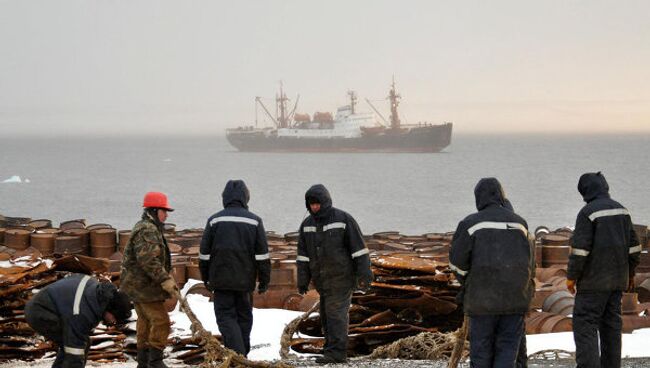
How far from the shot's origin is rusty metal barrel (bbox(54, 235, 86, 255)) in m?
15.0

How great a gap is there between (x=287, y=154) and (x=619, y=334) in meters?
158

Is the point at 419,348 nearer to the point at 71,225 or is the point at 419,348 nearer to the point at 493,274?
the point at 493,274

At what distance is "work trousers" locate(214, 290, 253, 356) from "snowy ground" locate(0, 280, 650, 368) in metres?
0.63

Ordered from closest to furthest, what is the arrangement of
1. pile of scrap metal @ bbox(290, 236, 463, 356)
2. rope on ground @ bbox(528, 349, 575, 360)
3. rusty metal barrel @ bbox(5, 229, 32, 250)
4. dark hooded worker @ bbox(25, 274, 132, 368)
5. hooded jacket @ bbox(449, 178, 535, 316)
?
dark hooded worker @ bbox(25, 274, 132, 368), hooded jacket @ bbox(449, 178, 535, 316), rope on ground @ bbox(528, 349, 575, 360), pile of scrap metal @ bbox(290, 236, 463, 356), rusty metal barrel @ bbox(5, 229, 32, 250)

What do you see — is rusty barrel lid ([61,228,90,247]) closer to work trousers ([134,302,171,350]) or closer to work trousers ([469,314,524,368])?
work trousers ([134,302,171,350])

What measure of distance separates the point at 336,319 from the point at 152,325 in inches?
68.7

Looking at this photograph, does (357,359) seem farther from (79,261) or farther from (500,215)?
(79,261)

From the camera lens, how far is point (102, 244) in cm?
1541

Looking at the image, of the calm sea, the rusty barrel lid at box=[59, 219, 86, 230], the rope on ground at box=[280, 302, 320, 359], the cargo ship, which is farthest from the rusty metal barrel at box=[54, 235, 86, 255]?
the cargo ship

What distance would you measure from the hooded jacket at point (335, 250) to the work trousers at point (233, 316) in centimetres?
76

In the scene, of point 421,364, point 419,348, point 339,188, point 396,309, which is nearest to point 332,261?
point 421,364

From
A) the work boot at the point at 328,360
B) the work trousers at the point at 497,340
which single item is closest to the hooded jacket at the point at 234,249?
the work boot at the point at 328,360

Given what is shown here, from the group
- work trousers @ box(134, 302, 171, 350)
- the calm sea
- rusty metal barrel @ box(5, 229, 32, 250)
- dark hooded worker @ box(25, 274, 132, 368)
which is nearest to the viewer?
dark hooded worker @ box(25, 274, 132, 368)

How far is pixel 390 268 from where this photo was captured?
9.17 metres
